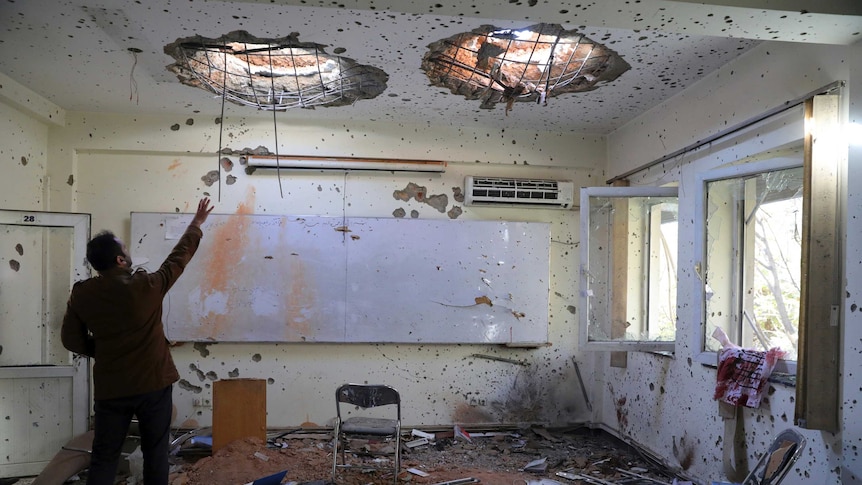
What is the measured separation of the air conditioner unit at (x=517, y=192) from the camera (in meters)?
4.41

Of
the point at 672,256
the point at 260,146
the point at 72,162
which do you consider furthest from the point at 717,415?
the point at 72,162

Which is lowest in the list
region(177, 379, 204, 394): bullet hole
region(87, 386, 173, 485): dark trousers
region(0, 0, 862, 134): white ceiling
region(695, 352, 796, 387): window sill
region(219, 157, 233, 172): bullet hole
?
region(177, 379, 204, 394): bullet hole

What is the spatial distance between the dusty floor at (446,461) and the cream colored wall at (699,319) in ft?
1.03

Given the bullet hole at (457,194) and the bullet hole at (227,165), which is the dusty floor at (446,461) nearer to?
the bullet hole at (457,194)

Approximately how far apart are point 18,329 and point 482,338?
330cm

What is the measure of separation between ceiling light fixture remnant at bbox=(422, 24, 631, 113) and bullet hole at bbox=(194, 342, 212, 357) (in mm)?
2719

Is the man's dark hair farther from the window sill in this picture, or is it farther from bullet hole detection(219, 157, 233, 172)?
the window sill

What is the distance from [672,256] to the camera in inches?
175

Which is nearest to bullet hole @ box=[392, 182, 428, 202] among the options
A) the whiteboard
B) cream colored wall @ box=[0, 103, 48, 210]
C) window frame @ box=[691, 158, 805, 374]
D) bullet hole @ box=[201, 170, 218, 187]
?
the whiteboard

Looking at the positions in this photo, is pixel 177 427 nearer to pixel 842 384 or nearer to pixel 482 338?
pixel 482 338

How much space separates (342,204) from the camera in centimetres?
437

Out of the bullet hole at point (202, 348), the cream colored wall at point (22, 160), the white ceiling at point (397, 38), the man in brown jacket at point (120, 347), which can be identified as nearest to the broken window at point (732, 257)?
the white ceiling at point (397, 38)

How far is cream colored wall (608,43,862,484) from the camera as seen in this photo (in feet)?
6.97

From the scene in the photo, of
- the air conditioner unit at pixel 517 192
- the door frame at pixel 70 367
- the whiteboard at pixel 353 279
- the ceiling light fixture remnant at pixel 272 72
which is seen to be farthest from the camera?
the air conditioner unit at pixel 517 192
